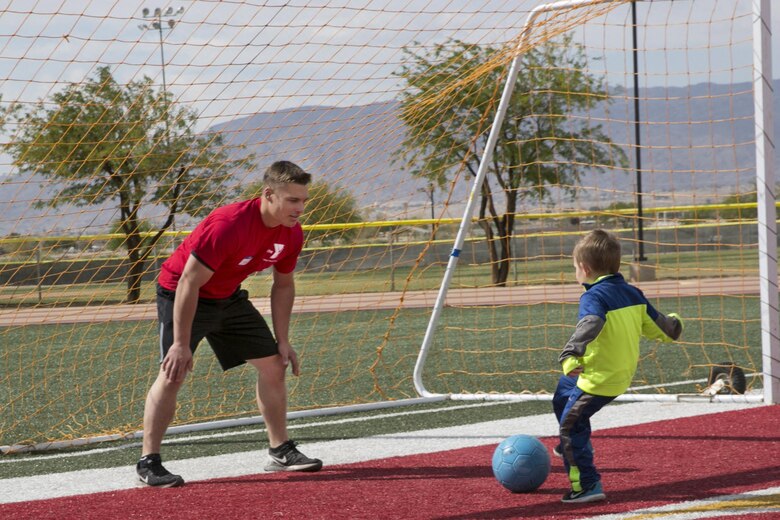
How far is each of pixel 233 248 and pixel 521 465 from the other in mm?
1634

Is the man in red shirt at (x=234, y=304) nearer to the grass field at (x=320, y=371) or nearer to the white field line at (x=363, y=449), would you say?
Answer: the white field line at (x=363, y=449)

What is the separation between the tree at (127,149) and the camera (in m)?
6.84

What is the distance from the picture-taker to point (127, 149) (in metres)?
7.39

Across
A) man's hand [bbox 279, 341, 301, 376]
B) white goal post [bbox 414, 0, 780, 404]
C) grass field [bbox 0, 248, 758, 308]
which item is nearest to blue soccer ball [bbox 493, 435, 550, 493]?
man's hand [bbox 279, 341, 301, 376]

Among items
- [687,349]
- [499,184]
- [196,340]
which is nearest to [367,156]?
[196,340]

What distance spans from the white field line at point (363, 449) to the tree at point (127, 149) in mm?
2112

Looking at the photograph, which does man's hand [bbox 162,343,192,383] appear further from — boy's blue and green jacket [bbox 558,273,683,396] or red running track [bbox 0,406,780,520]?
boy's blue and green jacket [bbox 558,273,683,396]

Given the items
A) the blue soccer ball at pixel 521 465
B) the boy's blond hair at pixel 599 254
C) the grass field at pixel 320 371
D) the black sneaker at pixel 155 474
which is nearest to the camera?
the boy's blond hair at pixel 599 254

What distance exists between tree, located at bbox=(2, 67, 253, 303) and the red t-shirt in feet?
5.81

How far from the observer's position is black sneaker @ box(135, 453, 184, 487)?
16.5ft

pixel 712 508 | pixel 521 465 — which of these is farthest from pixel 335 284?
pixel 712 508

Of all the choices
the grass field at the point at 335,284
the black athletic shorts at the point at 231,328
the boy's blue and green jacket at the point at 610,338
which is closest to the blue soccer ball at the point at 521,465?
the boy's blue and green jacket at the point at 610,338

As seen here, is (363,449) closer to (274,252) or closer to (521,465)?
(274,252)

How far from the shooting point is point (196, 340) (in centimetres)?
524
